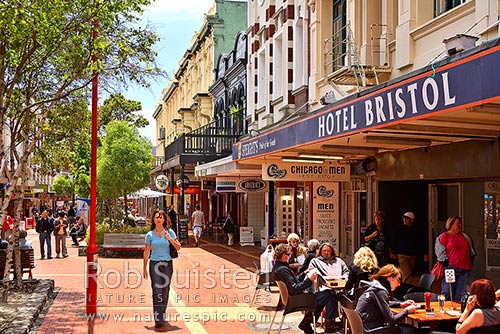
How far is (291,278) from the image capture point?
30.9 feet

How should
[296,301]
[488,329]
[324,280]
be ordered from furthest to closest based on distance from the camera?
1. [324,280]
2. [296,301]
3. [488,329]

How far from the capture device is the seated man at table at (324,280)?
9586 millimetres

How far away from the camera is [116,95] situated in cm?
1379

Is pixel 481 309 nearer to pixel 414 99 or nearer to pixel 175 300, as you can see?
pixel 414 99

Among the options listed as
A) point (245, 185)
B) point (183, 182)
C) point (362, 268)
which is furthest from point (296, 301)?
point (183, 182)

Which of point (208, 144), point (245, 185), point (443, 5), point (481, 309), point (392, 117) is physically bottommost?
point (481, 309)

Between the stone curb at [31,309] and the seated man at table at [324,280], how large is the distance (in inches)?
160

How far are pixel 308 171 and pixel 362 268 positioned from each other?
27.6ft

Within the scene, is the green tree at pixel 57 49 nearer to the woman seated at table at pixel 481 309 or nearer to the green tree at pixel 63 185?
the woman seated at table at pixel 481 309

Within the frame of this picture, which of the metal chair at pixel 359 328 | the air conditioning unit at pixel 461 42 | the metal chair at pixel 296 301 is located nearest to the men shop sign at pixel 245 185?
the air conditioning unit at pixel 461 42

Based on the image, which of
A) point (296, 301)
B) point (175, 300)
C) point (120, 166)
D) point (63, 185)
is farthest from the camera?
point (63, 185)

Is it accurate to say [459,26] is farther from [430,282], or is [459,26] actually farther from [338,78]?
[430,282]

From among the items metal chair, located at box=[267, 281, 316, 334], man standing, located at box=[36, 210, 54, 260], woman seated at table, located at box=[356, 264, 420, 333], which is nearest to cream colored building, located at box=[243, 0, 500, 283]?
woman seated at table, located at box=[356, 264, 420, 333]

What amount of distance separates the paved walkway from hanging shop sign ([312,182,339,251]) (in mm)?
2166
